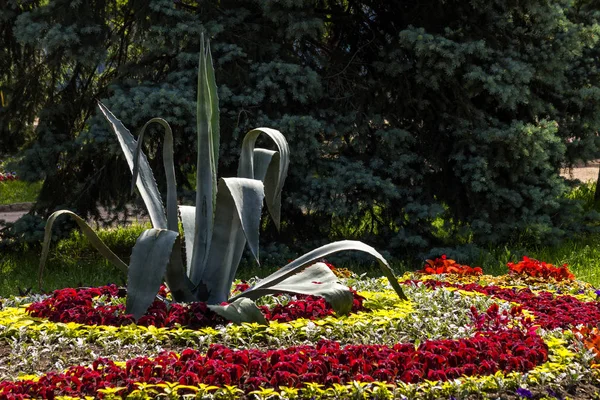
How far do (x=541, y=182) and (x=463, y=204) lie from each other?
0.74 m

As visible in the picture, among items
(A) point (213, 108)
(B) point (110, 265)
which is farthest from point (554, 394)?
(B) point (110, 265)

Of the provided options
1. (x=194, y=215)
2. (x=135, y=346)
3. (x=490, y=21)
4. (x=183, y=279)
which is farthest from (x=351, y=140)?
(x=135, y=346)

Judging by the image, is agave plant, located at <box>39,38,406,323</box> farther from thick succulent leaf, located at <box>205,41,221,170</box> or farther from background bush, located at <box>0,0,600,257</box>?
background bush, located at <box>0,0,600,257</box>

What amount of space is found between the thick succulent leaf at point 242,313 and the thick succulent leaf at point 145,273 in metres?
0.31

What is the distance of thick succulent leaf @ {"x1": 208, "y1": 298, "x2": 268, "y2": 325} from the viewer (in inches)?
155

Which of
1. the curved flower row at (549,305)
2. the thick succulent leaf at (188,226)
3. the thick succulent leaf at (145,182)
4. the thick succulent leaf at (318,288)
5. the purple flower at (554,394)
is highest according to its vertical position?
the thick succulent leaf at (145,182)

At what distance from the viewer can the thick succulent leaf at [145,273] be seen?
3953 mm

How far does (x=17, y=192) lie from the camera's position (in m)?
14.1

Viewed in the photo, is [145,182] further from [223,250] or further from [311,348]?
[311,348]

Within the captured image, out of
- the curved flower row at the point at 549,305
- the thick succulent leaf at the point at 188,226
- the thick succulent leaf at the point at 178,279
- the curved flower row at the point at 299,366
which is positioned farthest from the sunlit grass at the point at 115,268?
the curved flower row at the point at 299,366

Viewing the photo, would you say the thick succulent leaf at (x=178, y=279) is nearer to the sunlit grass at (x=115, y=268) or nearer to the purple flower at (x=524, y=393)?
the purple flower at (x=524, y=393)

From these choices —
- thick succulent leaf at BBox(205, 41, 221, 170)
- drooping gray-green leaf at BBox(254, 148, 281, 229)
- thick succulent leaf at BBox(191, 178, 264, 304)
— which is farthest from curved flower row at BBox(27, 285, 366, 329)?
thick succulent leaf at BBox(205, 41, 221, 170)

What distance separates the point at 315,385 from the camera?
124 inches

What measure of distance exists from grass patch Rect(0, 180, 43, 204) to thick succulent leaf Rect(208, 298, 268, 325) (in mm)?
9528
